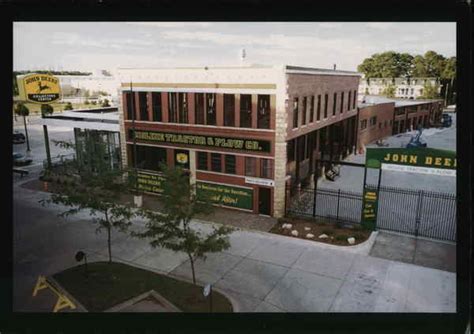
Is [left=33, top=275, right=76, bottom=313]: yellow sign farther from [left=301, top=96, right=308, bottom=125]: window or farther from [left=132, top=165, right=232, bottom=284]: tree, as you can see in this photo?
[left=301, top=96, right=308, bottom=125]: window

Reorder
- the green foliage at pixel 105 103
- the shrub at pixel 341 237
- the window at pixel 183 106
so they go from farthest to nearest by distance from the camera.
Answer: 1. the green foliage at pixel 105 103
2. the window at pixel 183 106
3. the shrub at pixel 341 237

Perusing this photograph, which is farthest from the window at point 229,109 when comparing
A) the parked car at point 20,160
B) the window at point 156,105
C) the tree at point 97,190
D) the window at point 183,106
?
the parked car at point 20,160

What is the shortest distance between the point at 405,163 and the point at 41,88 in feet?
52.8

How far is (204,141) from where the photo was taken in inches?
776

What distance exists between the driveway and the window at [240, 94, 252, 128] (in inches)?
217

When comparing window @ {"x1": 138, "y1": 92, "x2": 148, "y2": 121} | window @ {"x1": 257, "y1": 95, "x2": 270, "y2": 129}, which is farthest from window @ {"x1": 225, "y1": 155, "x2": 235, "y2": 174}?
window @ {"x1": 138, "y1": 92, "x2": 148, "y2": 121}

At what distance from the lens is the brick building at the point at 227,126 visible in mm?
18266

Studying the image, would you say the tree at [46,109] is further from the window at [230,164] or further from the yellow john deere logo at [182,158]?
the window at [230,164]

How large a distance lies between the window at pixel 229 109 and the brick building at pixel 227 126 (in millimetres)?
51

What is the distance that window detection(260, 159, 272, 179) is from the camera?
1866 centimetres
